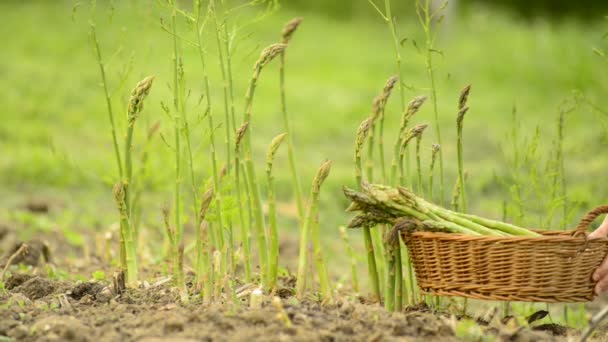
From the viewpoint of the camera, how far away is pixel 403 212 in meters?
3.02

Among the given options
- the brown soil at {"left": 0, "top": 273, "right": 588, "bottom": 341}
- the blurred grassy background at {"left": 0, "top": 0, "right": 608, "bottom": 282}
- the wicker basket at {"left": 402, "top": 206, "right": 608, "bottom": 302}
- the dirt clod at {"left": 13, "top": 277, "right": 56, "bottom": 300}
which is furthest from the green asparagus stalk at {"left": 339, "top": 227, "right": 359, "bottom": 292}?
the blurred grassy background at {"left": 0, "top": 0, "right": 608, "bottom": 282}

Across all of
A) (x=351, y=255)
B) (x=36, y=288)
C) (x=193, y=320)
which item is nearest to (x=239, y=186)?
(x=193, y=320)

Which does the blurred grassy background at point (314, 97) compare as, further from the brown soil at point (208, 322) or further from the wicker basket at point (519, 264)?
the wicker basket at point (519, 264)

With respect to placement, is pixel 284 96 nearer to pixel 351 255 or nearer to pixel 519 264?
pixel 351 255

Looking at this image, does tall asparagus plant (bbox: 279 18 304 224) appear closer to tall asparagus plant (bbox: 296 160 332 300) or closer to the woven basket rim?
tall asparagus plant (bbox: 296 160 332 300)

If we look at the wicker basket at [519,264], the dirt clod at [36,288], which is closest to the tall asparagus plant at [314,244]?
the wicker basket at [519,264]

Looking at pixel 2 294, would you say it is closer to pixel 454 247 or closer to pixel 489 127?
pixel 454 247

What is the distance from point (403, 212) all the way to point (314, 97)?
29.8 ft

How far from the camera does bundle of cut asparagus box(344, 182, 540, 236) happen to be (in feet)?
9.84

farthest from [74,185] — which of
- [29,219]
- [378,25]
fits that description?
[378,25]

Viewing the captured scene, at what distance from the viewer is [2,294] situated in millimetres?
3195

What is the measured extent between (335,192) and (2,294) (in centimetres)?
479

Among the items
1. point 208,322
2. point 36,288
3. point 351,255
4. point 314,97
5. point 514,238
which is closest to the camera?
point 208,322

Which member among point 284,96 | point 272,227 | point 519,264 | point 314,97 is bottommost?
point 519,264
